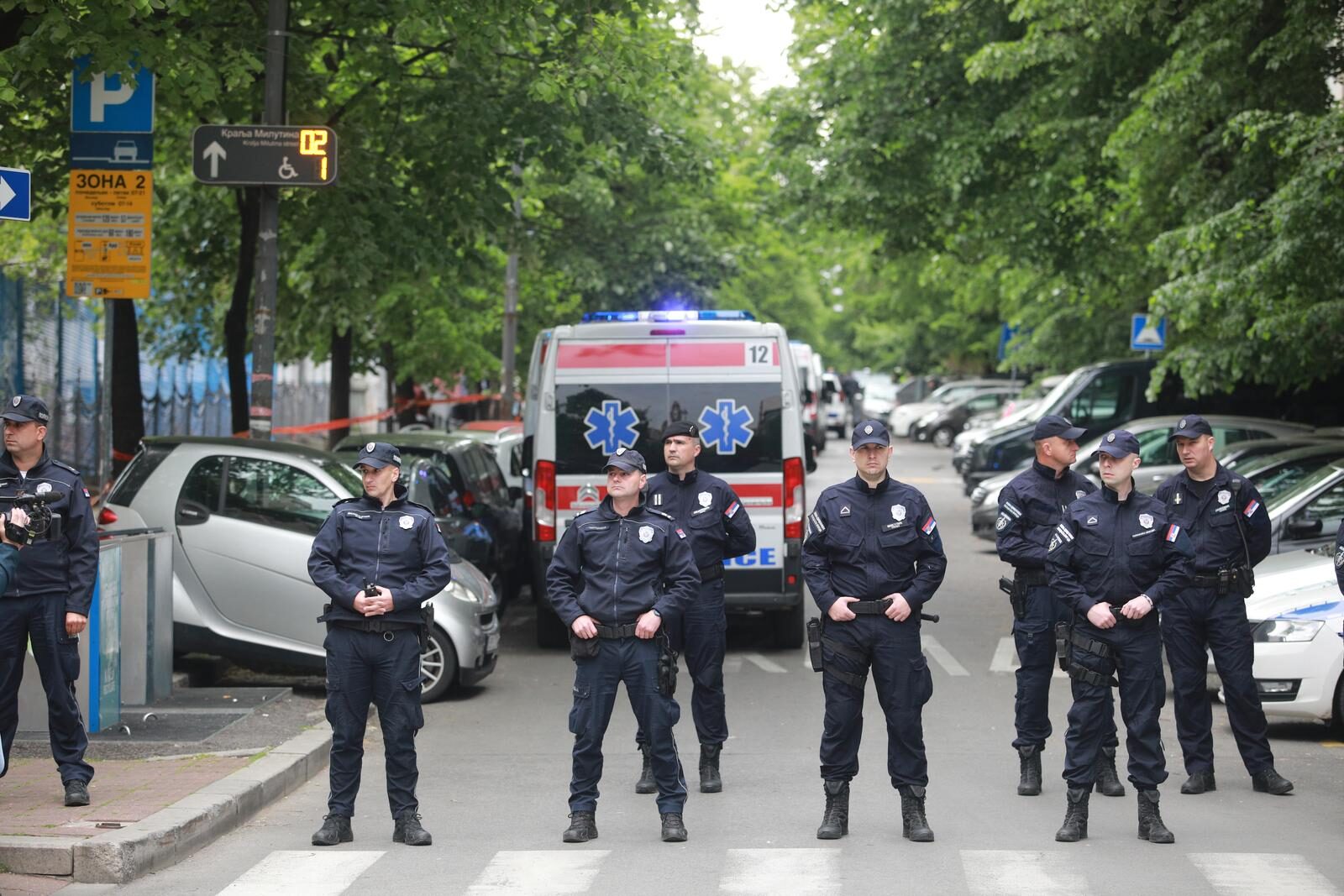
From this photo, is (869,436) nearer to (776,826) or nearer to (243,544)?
(776,826)

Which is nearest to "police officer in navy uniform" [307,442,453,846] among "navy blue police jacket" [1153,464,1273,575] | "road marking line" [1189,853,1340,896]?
"road marking line" [1189,853,1340,896]

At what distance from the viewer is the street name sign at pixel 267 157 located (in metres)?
12.2

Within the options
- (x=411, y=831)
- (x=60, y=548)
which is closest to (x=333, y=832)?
Result: (x=411, y=831)

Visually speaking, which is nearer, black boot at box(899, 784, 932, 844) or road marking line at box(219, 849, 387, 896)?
road marking line at box(219, 849, 387, 896)

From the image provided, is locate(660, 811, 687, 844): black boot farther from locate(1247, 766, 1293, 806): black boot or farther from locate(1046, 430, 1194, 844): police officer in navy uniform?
locate(1247, 766, 1293, 806): black boot

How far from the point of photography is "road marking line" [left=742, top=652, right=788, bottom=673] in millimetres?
13250

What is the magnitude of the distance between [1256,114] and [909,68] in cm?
994

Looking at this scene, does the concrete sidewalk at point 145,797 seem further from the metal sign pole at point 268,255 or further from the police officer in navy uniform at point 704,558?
the metal sign pole at point 268,255

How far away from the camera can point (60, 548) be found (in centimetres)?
804

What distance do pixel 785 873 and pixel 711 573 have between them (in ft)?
7.52

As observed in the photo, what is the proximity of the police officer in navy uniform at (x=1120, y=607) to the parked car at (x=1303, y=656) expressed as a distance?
90.7 inches

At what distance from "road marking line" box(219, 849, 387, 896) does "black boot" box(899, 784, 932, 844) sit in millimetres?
2269

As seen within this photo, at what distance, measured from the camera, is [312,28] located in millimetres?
16875

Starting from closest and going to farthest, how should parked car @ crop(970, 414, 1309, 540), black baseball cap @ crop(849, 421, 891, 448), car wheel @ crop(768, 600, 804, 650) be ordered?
black baseball cap @ crop(849, 421, 891, 448) → car wheel @ crop(768, 600, 804, 650) → parked car @ crop(970, 414, 1309, 540)
